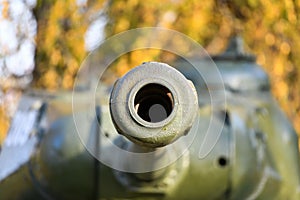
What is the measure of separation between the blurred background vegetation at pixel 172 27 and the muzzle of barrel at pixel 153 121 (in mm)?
7830

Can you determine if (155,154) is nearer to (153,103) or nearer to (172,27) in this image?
(153,103)

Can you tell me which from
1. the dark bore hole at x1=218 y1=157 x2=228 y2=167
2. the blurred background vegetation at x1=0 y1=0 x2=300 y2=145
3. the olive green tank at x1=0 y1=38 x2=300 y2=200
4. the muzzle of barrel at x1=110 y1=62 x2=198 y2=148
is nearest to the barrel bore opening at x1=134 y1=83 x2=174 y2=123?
the muzzle of barrel at x1=110 y1=62 x2=198 y2=148

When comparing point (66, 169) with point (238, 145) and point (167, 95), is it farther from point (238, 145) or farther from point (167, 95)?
point (167, 95)

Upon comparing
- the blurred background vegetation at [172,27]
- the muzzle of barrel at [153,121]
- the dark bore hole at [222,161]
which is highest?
the blurred background vegetation at [172,27]

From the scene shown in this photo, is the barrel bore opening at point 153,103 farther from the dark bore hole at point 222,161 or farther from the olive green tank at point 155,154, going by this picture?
the dark bore hole at point 222,161

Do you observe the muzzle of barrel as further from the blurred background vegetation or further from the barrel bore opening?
the blurred background vegetation

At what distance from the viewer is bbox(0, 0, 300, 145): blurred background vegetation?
664 inches

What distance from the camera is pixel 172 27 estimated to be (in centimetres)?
1894

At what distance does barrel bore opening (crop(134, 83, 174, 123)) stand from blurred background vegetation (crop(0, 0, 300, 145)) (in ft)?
25.3

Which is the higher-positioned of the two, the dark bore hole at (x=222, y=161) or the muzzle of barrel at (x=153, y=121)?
the dark bore hole at (x=222, y=161)

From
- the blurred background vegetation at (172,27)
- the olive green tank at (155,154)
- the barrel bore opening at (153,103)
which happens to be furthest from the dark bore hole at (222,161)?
the blurred background vegetation at (172,27)

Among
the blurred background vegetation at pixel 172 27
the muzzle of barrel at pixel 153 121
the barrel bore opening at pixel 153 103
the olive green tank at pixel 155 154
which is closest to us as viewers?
the muzzle of barrel at pixel 153 121

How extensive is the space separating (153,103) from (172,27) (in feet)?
40.2

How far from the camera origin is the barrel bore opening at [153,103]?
666cm
